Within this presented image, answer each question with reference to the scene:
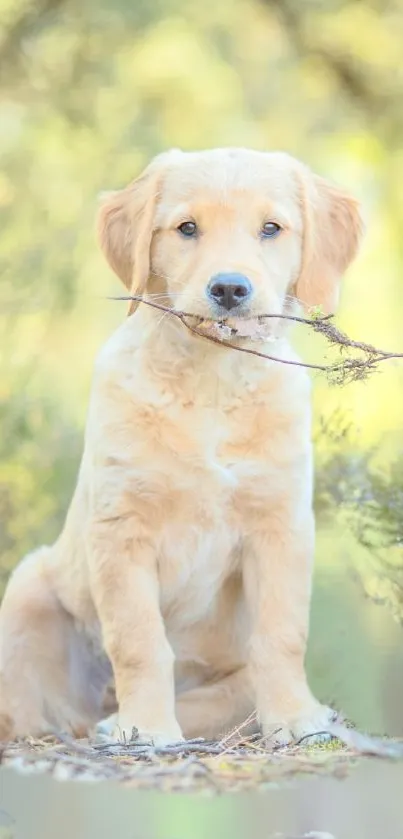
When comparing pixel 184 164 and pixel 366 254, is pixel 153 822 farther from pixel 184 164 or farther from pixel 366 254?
pixel 366 254

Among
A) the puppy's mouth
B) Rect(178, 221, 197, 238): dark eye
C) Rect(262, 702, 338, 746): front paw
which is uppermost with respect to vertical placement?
Rect(178, 221, 197, 238): dark eye

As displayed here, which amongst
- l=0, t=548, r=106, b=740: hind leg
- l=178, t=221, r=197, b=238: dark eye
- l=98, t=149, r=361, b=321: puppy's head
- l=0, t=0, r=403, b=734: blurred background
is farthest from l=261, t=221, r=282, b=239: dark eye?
l=0, t=548, r=106, b=740: hind leg

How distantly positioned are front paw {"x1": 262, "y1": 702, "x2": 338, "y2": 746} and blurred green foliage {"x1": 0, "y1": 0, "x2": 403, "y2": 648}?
0.55 m

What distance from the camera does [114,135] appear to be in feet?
7.86

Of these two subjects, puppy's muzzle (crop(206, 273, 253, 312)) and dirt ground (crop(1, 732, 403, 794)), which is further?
puppy's muzzle (crop(206, 273, 253, 312))

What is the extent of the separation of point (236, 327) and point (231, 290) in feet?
0.25

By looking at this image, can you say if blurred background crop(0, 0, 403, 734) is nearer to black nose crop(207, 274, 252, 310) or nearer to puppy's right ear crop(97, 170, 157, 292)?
puppy's right ear crop(97, 170, 157, 292)

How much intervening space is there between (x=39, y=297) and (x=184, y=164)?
0.57 meters

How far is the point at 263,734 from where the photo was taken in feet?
6.29

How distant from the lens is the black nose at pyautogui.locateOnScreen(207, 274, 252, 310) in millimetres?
1761

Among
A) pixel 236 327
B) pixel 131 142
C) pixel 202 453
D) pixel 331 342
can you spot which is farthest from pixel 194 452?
pixel 131 142

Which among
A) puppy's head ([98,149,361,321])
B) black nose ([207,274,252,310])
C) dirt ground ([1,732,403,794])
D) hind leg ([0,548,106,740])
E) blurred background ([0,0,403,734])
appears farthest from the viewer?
blurred background ([0,0,403,734])

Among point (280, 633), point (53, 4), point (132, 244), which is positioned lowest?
point (280, 633)

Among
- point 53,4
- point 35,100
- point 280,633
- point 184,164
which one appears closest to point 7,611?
point 280,633
